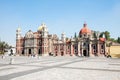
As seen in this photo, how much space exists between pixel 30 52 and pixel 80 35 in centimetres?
2783

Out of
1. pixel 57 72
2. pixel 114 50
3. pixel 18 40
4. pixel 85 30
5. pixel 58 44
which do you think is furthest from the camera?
pixel 18 40

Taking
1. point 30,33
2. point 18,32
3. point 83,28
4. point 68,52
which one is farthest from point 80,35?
point 18,32

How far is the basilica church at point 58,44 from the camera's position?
8469 cm

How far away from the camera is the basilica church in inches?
3334

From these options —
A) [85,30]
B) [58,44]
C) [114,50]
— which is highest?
[85,30]

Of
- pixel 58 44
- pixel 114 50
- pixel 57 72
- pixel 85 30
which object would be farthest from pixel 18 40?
pixel 57 72

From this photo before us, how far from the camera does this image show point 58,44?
9344 centimetres

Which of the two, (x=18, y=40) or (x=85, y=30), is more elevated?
(x=85, y=30)

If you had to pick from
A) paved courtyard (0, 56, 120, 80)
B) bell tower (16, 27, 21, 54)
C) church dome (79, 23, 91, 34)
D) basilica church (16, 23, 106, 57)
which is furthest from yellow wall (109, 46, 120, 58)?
paved courtyard (0, 56, 120, 80)

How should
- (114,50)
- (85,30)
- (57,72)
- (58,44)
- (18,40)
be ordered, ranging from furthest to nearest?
(18,40)
(58,44)
(85,30)
(114,50)
(57,72)

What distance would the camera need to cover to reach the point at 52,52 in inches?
3752

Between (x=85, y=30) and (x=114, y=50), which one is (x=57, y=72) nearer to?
(x=114, y=50)

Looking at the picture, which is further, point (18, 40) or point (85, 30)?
point (18, 40)

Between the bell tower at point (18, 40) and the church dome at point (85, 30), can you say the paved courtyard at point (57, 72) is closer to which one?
the church dome at point (85, 30)
